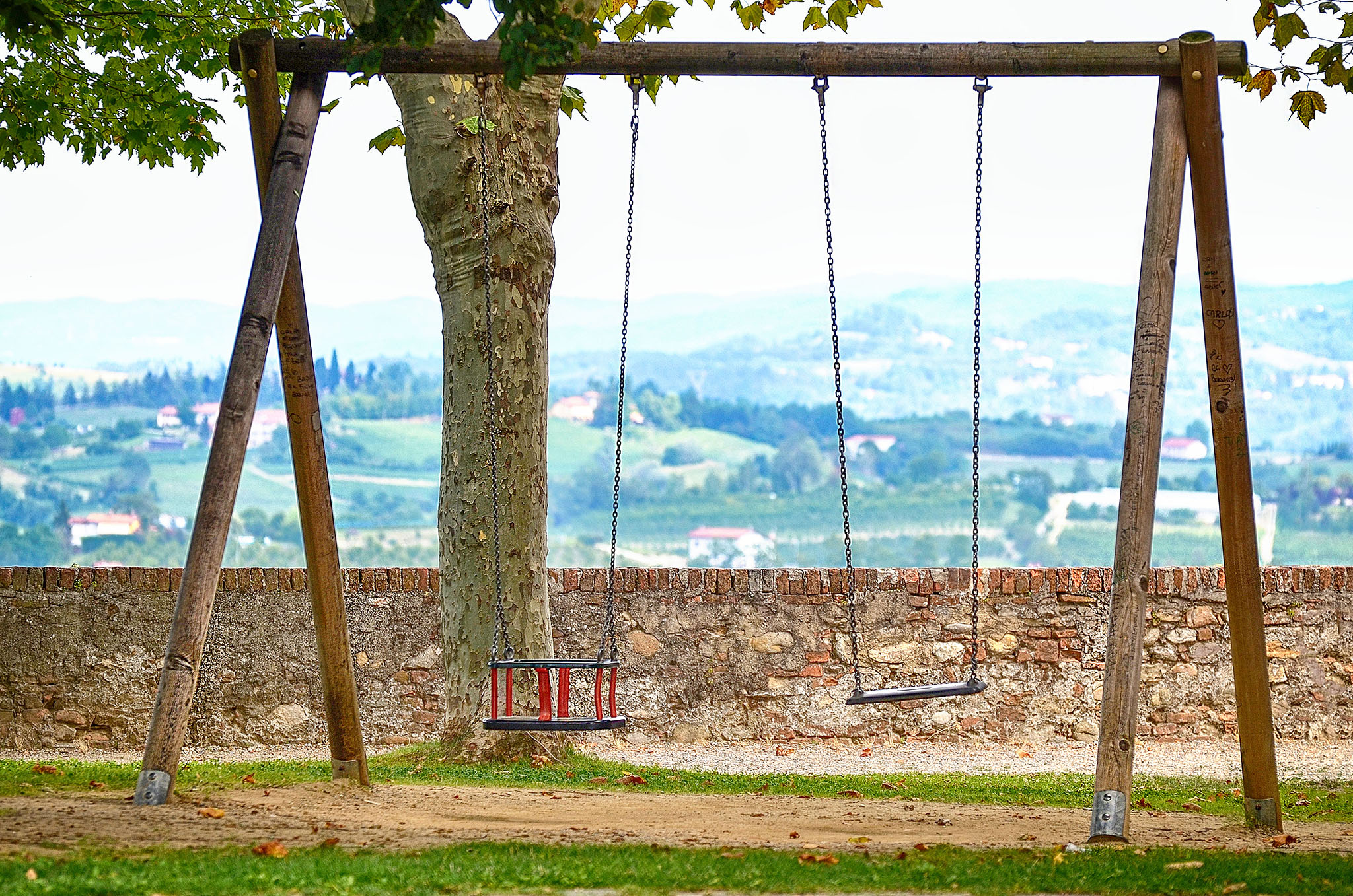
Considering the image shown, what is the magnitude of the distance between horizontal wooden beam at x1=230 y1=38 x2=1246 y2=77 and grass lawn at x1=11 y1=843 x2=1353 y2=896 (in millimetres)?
2546

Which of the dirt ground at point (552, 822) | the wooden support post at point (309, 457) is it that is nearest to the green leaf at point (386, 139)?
the wooden support post at point (309, 457)

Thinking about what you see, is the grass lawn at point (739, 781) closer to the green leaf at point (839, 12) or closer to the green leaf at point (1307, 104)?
the green leaf at point (1307, 104)

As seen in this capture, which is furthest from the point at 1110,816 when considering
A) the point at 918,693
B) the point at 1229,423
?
the point at 1229,423

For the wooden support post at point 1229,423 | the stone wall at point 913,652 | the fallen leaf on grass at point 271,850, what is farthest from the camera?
the stone wall at point 913,652

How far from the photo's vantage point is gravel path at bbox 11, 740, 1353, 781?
7.43 metres

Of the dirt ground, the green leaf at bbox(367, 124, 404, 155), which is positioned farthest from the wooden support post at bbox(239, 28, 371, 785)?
the green leaf at bbox(367, 124, 404, 155)

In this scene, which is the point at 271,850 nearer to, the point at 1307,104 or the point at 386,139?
the point at 386,139

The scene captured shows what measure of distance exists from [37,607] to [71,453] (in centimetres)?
5252

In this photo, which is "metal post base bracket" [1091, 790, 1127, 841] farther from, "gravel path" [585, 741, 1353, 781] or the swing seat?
"gravel path" [585, 741, 1353, 781]

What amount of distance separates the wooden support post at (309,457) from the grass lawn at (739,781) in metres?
0.30

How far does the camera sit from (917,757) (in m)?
7.91

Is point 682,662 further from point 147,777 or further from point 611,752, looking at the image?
point 147,777

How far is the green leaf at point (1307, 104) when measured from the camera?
5.99m

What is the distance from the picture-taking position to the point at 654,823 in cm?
477
